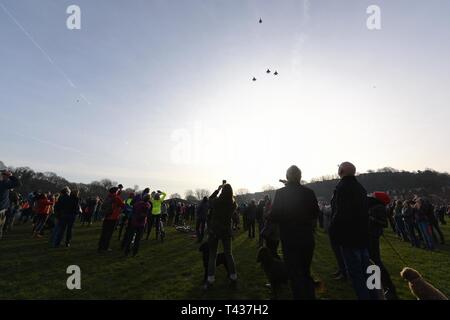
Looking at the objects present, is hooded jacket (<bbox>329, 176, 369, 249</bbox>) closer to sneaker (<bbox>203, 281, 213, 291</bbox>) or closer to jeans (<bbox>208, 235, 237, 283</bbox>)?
jeans (<bbox>208, 235, 237, 283</bbox>)

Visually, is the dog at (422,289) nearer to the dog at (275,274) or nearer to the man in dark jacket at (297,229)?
the dog at (275,274)

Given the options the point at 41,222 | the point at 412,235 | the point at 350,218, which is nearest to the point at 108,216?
the point at 41,222

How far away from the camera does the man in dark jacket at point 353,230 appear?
442cm

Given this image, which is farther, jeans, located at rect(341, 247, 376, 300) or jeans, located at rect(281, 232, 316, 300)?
jeans, located at rect(341, 247, 376, 300)

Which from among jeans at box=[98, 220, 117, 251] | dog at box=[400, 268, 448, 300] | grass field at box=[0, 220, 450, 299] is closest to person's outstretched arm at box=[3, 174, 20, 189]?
grass field at box=[0, 220, 450, 299]

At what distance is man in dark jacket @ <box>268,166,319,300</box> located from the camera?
4.20 metres

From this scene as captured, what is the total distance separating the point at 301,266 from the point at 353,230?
1037 millimetres

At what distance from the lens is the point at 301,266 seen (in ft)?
13.9

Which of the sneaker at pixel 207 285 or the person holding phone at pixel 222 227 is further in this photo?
the person holding phone at pixel 222 227

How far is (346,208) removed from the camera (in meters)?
4.53

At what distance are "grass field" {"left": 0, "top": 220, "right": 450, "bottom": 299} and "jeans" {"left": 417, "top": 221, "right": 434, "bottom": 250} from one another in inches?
80.5

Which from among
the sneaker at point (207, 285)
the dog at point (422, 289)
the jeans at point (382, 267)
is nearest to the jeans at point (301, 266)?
the jeans at point (382, 267)

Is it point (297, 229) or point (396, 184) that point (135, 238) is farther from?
point (396, 184)
